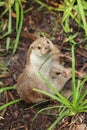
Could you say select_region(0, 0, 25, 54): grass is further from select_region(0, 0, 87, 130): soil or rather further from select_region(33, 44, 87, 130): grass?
select_region(33, 44, 87, 130): grass

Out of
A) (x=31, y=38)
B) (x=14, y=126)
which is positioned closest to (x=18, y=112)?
(x=14, y=126)

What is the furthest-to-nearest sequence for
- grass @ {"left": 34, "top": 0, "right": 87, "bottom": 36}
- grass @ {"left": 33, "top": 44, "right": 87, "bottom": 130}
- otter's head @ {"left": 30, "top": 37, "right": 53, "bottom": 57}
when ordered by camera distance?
grass @ {"left": 34, "top": 0, "right": 87, "bottom": 36} < otter's head @ {"left": 30, "top": 37, "right": 53, "bottom": 57} < grass @ {"left": 33, "top": 44, "right": 87, "bottom": 130}

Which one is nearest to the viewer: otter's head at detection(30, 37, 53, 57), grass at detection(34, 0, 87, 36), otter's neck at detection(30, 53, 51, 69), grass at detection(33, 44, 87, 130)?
grass at detection(33, 44, 87, 130)

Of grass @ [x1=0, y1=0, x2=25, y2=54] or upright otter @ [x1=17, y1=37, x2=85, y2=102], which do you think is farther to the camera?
grass @ [x1=0, y1=0, x2=25, y2=54]

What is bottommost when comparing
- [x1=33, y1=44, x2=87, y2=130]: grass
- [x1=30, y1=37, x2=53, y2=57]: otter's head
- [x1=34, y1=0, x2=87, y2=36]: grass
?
[x1=33, y1=44, x2=87, y2=130]: grass

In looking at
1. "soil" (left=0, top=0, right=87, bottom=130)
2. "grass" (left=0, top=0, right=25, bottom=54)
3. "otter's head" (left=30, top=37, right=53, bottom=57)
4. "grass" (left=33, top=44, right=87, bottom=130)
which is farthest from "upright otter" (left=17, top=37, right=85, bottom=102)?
"grass" (left=0, top=0, right=25, bottom=54)

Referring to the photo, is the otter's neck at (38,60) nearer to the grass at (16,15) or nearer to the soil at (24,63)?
the soil at (24,63)

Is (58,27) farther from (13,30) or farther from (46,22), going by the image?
(13,30)

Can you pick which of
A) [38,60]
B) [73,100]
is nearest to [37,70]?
[38,60]

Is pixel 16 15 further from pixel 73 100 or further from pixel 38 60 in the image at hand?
pixel 73 100
